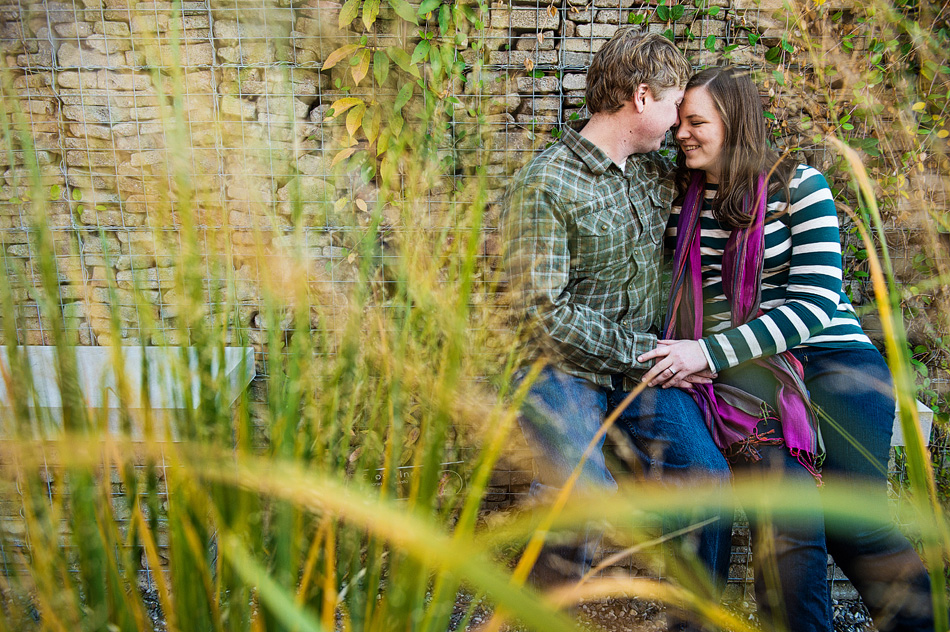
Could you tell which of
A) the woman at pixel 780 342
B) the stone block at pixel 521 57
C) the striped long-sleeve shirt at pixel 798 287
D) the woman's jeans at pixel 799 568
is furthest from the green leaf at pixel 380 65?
the woman's jeans at pixel 799 568

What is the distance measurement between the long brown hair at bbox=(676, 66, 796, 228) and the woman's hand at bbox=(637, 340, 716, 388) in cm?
41

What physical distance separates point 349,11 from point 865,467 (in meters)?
2.24

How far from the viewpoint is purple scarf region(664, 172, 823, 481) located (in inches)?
67.2

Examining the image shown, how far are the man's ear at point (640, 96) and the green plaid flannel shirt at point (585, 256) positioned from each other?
179 millimetres

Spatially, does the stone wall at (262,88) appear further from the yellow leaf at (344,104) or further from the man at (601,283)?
the man at (601,283)

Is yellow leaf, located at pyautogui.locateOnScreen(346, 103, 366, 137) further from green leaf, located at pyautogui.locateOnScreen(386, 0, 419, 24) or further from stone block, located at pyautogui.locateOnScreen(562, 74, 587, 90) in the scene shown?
stone block, located at pyautogui.locateOnScreen(562, 74, 587, 90)

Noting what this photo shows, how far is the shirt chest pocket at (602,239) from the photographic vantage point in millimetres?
1804

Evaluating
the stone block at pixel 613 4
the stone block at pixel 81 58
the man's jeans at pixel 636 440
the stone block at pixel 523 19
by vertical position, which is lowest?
the man's jeans at pixel 636 440

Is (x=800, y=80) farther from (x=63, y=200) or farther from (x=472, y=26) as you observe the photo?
(x=63, y=200)

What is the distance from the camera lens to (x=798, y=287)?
1.80m

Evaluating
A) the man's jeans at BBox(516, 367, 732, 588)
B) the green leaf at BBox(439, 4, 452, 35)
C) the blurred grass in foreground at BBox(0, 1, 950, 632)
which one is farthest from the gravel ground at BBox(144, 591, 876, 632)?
the green leaf at BBox(439, 4, 452, 35)

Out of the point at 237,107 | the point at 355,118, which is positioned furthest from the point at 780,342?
the point at 237,107

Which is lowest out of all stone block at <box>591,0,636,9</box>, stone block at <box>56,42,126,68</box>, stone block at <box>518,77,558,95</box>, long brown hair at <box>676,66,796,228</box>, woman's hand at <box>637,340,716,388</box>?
woman's hand at <box>637,340,716,388</box>

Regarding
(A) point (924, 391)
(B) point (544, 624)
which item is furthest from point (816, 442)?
(B) point (544, 624)
